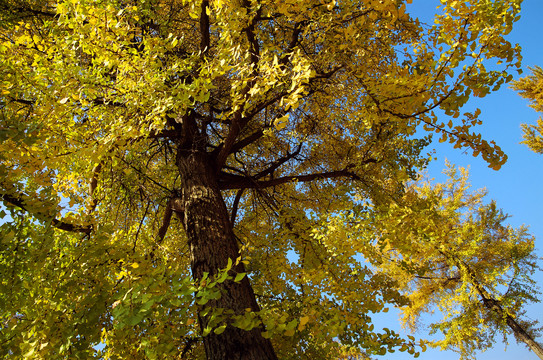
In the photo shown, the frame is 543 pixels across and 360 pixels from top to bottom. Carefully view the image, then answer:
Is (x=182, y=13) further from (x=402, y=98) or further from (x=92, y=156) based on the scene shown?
(x=402, y=98)

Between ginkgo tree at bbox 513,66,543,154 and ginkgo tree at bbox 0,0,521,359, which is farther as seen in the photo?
Answer: ginkgo tree at bbox 513,66,543,154

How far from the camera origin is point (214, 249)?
310 cm

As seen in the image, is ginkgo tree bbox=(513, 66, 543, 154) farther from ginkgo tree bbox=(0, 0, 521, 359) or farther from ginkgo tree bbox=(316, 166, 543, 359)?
ginkgo tree bbox=(0, 0, 521, 359)

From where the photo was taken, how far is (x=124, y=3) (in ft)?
16.3

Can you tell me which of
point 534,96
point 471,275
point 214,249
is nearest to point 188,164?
point 214,249

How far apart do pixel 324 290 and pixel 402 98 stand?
2168mm

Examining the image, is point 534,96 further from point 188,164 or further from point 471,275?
point 188,164

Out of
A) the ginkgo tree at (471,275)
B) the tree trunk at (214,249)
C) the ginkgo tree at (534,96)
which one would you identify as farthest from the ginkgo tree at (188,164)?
the ginkgo tree at (534,96)

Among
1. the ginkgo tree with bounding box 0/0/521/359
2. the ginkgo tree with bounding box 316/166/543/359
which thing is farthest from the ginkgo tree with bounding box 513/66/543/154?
the ginkgo tree with bounding box 0/0/521/359

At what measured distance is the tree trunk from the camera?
7.80 ft

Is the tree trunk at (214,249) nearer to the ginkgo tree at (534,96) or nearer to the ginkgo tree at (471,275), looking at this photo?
the ginkgo tree at (471,275)

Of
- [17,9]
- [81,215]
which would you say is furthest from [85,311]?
[17,9]

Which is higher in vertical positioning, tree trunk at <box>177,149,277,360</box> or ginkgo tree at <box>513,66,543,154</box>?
ginkgo tree at <box>513,66,543,154</box>

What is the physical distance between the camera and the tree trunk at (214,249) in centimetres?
238
